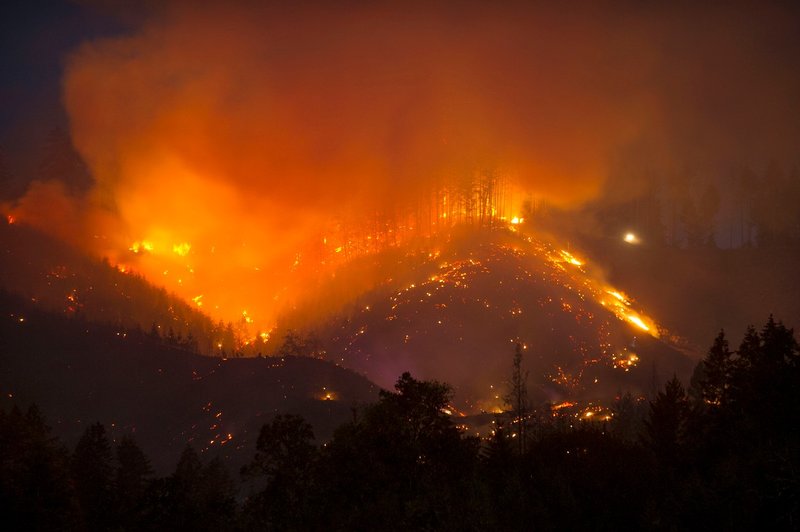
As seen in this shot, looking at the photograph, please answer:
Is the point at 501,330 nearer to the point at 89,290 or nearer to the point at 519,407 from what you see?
the point at 519,407

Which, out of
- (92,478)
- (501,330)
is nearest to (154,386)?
(92,478)

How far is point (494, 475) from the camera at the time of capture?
46.2m

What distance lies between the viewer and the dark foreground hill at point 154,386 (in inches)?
4483

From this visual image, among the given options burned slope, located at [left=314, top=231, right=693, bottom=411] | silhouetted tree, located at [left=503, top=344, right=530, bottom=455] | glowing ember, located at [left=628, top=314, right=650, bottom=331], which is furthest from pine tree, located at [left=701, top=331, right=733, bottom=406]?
glowing ember, located at [left=628, top=314, right=650, bottom=331]

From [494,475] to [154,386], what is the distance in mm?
99827

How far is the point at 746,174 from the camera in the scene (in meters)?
182

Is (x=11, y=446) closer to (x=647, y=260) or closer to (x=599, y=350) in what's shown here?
(x=599, y=350)

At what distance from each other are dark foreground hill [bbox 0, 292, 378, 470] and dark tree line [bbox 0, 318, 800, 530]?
193ft

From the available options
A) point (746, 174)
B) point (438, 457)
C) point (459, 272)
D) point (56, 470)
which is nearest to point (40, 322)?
point (459, 272)

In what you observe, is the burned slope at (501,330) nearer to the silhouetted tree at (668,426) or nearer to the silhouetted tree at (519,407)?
the silhouetted tree at (519,407)

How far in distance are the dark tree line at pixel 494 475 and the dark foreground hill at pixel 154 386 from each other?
58.7m

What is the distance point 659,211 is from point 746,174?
23.2 m

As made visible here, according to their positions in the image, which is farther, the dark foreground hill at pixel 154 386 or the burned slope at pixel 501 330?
the burned slope at pixel 501 330

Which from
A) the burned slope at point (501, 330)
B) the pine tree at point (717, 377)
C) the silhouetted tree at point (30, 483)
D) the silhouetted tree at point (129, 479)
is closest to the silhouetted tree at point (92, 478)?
the silhouetted tree at point (129, 479)
